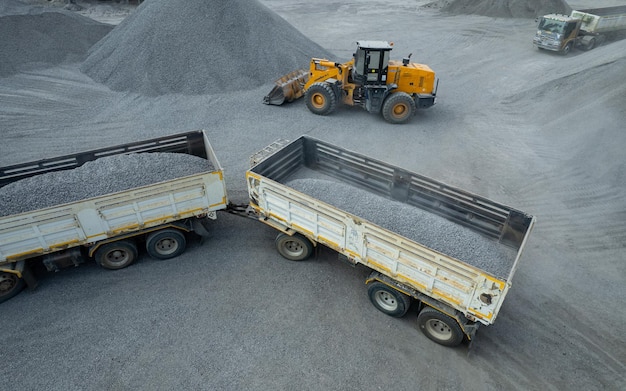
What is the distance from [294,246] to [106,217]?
3609 millimetres

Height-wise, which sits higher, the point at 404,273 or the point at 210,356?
the point at 404,273

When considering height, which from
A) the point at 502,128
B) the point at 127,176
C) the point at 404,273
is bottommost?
the point at 502,128

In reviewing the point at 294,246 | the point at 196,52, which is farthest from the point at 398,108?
the point at 196,52

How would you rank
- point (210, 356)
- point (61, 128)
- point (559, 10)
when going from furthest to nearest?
point (559, 10)
point (61, 128)
point (210, 356)

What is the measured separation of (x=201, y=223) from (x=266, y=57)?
35.2 ft

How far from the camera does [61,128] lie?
42.6 feet

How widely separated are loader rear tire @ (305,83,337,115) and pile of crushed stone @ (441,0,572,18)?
2286cm

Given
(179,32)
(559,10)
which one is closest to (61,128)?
(179,32)

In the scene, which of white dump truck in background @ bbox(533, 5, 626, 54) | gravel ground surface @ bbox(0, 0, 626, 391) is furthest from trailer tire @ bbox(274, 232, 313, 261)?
white dump truck in background @ bbox(533, 5, 626, 54)

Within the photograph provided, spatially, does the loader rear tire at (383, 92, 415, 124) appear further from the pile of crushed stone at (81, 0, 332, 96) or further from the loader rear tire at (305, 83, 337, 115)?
the pile of crushed stone at (81, 0, 332, 96)

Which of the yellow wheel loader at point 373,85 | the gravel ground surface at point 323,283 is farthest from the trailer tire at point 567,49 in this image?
the yellow wheel loader at point 373,85

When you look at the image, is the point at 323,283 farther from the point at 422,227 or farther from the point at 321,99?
the point at 321,99

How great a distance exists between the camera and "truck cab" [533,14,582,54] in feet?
67.2

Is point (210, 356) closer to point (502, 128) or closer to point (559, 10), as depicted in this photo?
point (502, 128)
